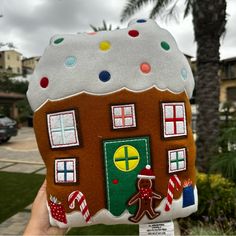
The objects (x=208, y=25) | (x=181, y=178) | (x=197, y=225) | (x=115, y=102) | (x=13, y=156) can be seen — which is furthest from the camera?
(x=13, y=156)

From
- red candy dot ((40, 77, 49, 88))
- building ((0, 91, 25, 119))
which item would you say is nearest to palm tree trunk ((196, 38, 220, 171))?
red candy dot ((40, 77, 49, 88))

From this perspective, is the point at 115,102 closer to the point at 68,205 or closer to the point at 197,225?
the point at 68,205

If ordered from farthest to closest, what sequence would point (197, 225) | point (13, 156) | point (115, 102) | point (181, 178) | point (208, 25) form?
point (13, 156), point (208, 25), point (197, 225), point (181, 178), point (115, 102)

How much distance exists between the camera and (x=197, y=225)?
4707 millimetres

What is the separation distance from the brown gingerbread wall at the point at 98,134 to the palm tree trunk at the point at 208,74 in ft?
13.0

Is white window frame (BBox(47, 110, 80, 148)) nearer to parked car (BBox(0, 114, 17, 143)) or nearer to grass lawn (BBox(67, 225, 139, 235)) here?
grass lawn (BBox(67, 225, 139, 235))

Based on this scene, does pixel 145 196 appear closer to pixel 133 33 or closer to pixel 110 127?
pixel 110 127

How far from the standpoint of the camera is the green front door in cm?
163

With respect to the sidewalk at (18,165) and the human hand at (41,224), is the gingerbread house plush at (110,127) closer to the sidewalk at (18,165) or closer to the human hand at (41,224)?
the human hand at (41,224)

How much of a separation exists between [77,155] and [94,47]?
1.69 feet

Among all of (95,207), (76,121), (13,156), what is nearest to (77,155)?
(76,121)

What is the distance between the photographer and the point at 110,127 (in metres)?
1.64

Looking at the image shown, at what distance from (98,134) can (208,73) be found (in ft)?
13.8

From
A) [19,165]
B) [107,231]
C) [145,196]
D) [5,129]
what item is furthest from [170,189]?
[5,129]
